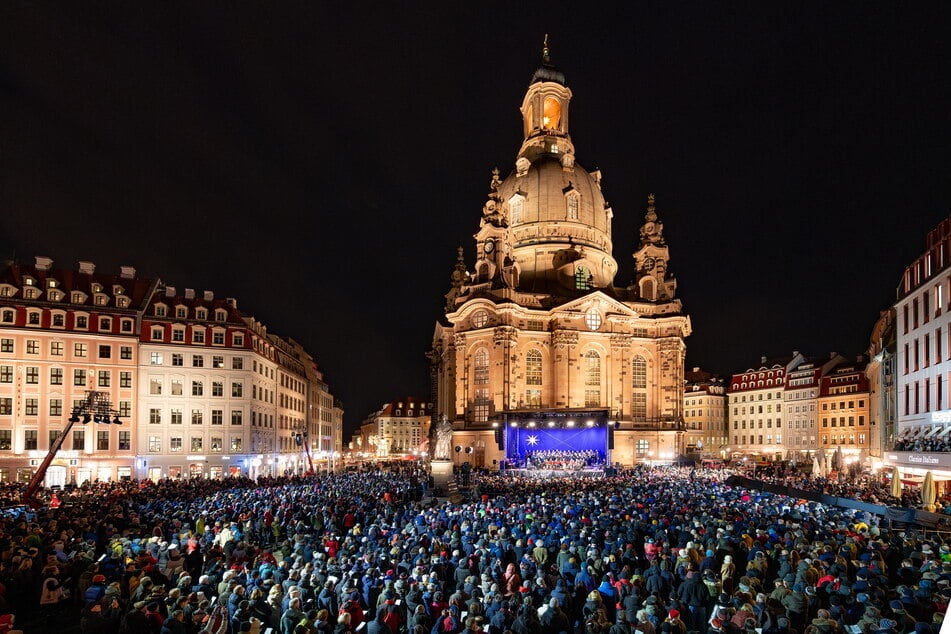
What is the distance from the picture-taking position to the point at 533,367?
7944cm

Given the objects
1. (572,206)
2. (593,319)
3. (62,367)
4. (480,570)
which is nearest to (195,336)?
(62,367)

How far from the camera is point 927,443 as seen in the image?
111 feet

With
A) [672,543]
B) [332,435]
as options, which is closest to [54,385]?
[672,543]

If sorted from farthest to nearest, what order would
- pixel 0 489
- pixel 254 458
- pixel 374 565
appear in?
pixel 254 458
pixel 0 489
pixel 374 565

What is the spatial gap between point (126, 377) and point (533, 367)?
42.5 m

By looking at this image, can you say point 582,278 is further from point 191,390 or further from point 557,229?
point 191,390

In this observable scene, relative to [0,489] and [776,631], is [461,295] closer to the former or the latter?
[0,489]

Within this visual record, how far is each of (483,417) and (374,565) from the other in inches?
2394

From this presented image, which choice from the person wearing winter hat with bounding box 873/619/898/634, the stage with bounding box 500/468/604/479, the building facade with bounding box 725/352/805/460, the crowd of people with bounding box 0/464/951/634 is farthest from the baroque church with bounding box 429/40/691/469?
the person wearing winter hat with bounding box 873/619/898/634

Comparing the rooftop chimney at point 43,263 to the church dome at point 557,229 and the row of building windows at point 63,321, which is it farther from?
the church dome at point 557,229

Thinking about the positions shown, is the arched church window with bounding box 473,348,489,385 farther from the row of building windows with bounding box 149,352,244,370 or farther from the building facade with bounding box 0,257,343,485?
the row of building windows with bounding box 149,352,244,370

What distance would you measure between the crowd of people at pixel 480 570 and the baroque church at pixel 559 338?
145 feet

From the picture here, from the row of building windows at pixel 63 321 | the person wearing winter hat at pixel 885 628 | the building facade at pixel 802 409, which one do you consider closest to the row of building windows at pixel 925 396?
the person wearing winter hat at pixel 885 628

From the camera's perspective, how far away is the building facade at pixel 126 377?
50156 millimetres
